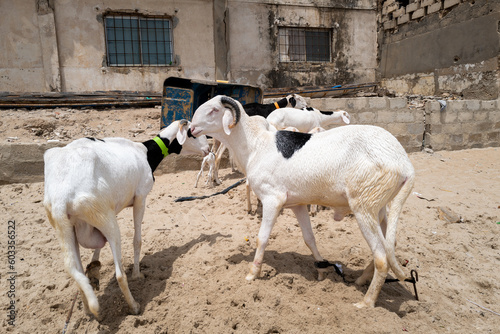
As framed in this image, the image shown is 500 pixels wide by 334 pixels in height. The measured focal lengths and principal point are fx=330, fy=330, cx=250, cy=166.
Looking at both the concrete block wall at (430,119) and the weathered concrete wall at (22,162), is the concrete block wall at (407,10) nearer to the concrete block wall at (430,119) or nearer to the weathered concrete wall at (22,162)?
the concrete block wall at (430,119)

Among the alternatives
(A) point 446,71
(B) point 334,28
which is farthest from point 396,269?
(B) point 334,28

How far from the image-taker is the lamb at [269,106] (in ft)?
24.0

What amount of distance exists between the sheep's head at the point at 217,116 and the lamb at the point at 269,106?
3.75 metres

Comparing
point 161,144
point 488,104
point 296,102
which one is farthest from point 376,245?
point 488,104

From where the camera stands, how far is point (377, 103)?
8766mm

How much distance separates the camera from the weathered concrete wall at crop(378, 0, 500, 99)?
10477mm

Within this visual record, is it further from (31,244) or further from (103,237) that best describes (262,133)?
(31,244)

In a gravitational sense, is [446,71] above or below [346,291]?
above

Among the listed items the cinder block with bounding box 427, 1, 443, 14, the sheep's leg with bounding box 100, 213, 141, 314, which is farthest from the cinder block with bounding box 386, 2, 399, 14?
the sheep's leg with bounding box 100, 213, 141, 314

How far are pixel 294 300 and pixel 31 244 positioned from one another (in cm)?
337

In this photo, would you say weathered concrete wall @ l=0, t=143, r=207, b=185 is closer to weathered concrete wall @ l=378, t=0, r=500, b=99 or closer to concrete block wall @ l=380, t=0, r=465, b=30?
weathered concrete wall @ l=378, t=0, r=500, b=99

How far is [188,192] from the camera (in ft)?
20.1

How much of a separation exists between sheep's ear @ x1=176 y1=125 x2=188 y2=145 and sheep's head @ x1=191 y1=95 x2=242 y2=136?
643mm

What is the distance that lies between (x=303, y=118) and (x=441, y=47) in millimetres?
8212
